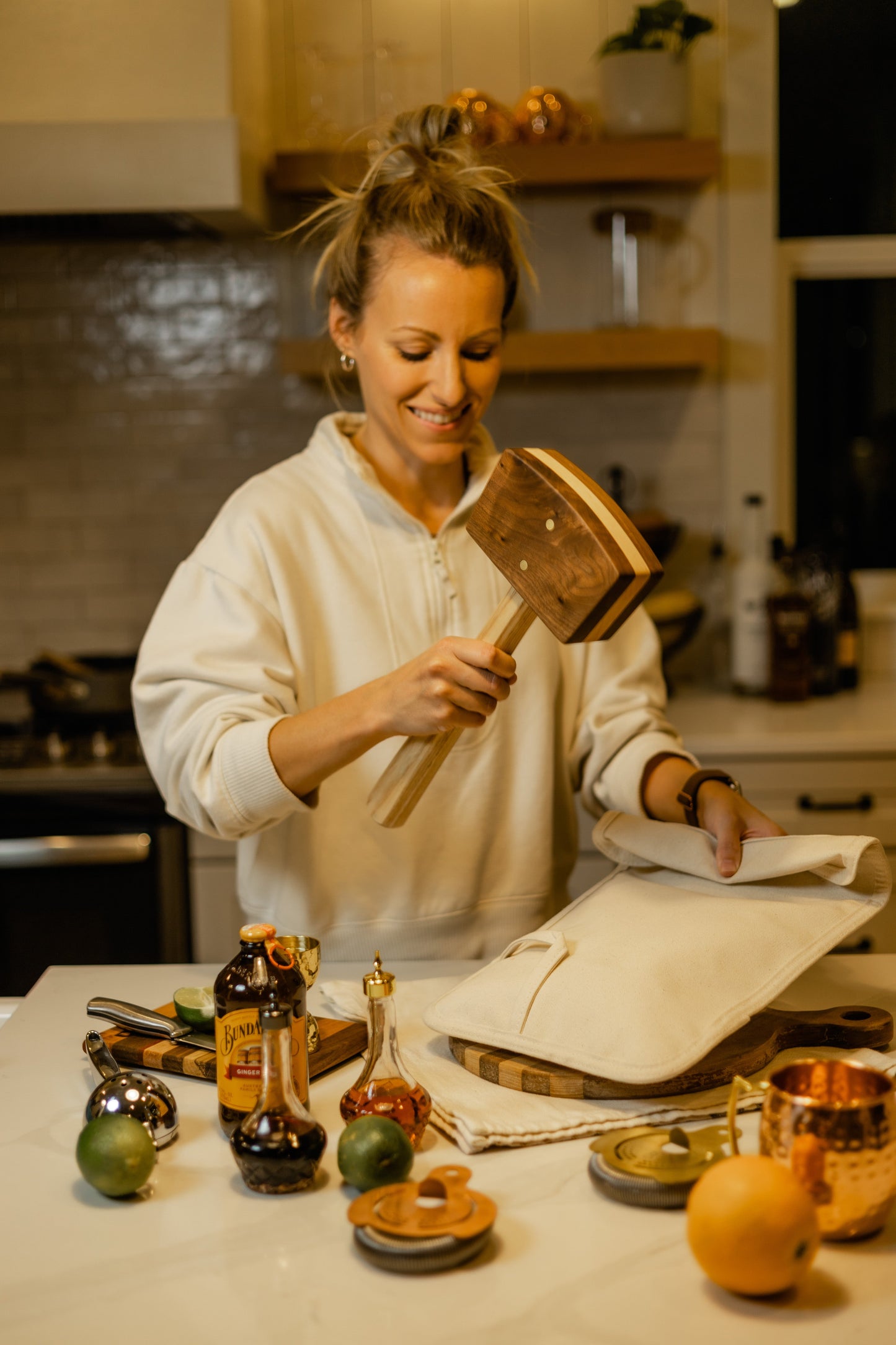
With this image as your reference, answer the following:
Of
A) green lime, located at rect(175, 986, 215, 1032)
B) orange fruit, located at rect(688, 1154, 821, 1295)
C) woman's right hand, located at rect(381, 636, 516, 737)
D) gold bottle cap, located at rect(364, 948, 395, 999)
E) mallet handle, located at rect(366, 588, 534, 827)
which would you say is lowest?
green lime, located at rect(175, 986, 215, 1032)

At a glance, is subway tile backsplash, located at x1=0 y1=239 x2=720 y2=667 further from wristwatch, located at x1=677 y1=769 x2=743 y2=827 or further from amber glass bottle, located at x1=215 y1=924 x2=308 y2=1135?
amber glass bottle, located at x1=215 y1=924 x2=308 y2=1135

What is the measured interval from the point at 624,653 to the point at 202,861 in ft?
3.80

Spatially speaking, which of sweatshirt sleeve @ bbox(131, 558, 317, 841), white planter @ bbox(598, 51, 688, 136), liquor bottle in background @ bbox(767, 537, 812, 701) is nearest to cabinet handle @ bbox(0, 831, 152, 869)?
sweatshirt sleeve @ bbox(131, 558, 317, 841)

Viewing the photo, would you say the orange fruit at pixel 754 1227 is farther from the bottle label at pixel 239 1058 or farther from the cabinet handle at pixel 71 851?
the cabinet handle at pixel 71 851

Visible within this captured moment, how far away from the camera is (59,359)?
3.21m

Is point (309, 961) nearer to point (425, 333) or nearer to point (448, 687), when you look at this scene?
point (448, 687)

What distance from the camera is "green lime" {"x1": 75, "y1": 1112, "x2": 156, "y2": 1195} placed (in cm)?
97

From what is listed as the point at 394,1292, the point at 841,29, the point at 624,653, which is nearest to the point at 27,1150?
the point at 394,1292

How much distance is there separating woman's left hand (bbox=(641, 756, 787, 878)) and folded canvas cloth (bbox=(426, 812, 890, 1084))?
1 centimetres

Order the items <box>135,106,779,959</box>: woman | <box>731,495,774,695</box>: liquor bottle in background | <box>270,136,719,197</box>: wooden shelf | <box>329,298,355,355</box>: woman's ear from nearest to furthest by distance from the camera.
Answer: <box>135,106,779,959</box>: woman
<box>329,298,355,355</box>: woman's ear
<box>270,136,719,197</box>: wooden shelf
<box>731,495,774,695</box>: liquor bottle in background

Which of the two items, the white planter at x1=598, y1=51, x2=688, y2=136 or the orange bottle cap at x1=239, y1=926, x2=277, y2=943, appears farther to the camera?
the white planter at x1=598, y1=51, x2=688, y2=136

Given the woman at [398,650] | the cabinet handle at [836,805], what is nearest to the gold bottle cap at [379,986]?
the woman at [398,650]

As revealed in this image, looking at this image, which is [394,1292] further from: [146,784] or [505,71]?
[505,71]

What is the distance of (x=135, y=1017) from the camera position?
1252mm
